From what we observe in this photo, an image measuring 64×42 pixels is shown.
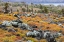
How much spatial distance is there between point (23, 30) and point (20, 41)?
682 cm

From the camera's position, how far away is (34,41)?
3103 centimetres

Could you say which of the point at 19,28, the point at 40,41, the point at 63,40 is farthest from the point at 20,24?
the point at 63,40

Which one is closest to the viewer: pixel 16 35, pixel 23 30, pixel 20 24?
pixel 16 35

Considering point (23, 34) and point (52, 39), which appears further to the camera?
point (23, 34)

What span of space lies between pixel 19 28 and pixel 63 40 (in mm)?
9692

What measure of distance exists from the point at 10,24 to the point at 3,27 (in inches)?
63.0

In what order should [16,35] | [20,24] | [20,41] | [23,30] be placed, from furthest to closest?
[20,24], [23,30], [16,35], [20,41]

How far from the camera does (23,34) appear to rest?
33.7 m

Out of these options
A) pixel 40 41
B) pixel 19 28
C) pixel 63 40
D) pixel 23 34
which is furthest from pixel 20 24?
pixel 63 40

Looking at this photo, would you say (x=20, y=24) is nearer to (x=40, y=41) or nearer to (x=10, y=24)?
(x=10, y=24)

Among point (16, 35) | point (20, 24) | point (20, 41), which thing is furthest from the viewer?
point (20, 24)

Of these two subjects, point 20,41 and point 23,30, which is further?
point 23,30

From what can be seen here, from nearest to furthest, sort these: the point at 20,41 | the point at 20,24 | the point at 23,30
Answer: the point at 20,41
the point at 23,30
the point at 20,24

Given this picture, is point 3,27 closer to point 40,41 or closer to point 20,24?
point 20,24
